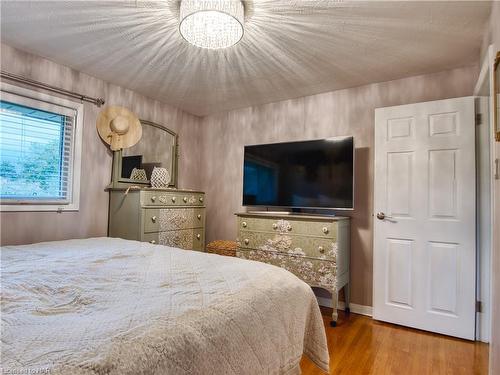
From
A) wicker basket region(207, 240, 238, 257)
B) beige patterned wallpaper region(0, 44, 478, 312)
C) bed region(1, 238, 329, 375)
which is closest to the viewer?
bed region(1, 238, 329, 375)

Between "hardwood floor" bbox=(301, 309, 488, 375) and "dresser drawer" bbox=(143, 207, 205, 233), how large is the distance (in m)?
1.76

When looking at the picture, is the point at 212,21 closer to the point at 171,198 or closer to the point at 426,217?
the point at 171,198

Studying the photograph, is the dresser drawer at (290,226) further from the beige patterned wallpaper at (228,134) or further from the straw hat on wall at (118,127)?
the straw hat on wall at (118,127)

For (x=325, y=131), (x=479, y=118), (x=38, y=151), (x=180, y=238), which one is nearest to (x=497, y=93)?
(x=479, y=118)

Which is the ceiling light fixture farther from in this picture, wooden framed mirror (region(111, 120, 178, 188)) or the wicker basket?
the wicker basket

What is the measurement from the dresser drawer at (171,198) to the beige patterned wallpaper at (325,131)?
2.12ft

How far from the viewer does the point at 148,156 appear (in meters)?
3.45

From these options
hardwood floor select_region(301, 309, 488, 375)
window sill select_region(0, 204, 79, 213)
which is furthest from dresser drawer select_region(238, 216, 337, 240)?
window sill select_region(0, 204, 79, 213)

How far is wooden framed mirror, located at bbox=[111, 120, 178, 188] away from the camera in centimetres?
313

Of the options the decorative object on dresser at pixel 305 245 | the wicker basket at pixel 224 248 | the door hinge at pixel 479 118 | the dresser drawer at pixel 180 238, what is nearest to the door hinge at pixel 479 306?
the decorative object on dresser at pixel 305 245

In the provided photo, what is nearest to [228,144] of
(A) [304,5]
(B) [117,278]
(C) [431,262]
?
(A) [304,5]

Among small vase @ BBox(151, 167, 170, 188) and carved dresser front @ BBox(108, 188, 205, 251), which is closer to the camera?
carved dresser front @ BBox(108, 188, 205, 251)

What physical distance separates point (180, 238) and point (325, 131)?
6.56 feet

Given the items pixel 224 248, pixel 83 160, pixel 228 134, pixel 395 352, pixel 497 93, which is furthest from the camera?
pixel 228 134
